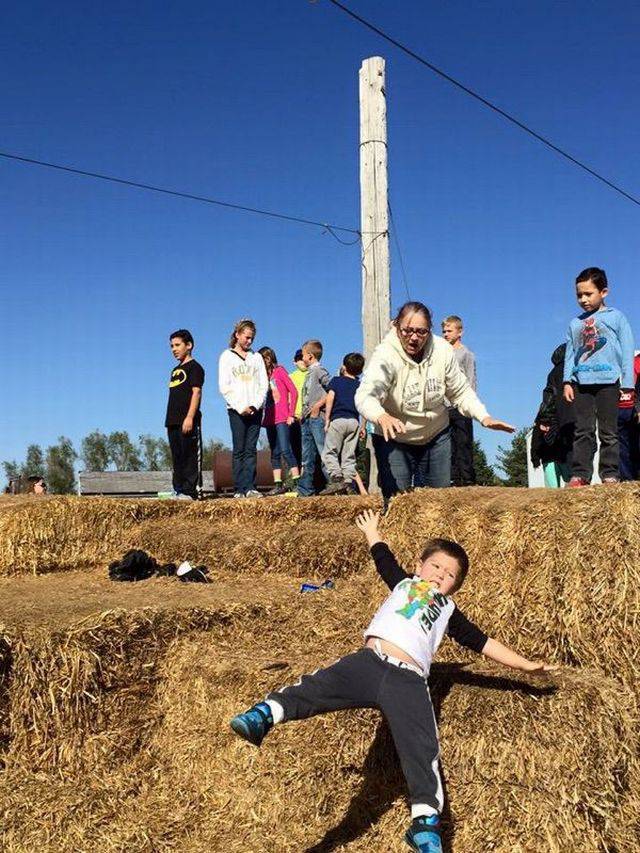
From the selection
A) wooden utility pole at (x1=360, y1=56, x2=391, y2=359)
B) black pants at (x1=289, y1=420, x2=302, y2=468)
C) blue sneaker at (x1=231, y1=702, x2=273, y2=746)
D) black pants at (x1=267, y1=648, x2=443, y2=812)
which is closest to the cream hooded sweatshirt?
black pants at (x1=267, y1=648, x2=443, y2=812)

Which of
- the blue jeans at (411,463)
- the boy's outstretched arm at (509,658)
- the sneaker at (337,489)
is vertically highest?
the blue jeans at (411,463)

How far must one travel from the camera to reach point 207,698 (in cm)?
444

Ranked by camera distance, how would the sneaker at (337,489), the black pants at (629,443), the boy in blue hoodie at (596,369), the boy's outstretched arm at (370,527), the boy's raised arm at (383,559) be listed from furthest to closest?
the sneaker at (337,489) < the black pants at (629,443) < the boy in blue hoodie at (596,369) < the boy's outstretched arm at (370,527) < the boy's raised arm at (383,559)

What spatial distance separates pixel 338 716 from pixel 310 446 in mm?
6447

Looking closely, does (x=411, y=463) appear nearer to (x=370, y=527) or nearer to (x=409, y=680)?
(x=370, y=527)

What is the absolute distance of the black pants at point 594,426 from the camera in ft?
21.3

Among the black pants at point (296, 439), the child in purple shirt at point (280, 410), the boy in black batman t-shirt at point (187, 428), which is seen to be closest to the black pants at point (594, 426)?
the boy in black batman t-shirt at point (187, 428)

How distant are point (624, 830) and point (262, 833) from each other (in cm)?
149

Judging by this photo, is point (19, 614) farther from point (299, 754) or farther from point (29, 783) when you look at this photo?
point (299, 754)

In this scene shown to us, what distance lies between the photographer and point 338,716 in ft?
12.9

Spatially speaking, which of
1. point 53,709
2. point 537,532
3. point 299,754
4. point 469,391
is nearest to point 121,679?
point 53,709

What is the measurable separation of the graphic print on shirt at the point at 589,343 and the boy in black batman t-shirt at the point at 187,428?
4.05 meters

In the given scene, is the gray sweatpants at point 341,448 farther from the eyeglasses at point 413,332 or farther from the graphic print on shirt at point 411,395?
the eyeglasses at point 413,332

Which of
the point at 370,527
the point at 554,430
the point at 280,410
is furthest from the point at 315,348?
the point at 370,527
